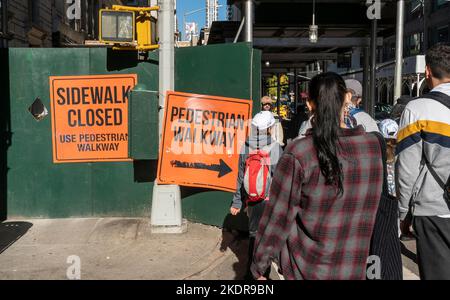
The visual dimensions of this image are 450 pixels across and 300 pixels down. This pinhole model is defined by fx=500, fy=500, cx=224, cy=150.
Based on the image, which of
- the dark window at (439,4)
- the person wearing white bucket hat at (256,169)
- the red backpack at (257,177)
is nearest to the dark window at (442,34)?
the dark window at (439,4)

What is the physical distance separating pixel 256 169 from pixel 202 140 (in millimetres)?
2044

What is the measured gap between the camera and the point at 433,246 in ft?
9.97

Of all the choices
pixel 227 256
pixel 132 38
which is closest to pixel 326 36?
pixel 132 38

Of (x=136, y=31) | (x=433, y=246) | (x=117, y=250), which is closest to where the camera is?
(x=433, y=246)

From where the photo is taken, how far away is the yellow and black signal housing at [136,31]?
6.55 m

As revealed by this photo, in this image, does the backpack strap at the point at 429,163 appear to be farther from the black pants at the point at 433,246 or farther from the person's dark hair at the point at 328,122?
the person's dark hair at the point at 328,122

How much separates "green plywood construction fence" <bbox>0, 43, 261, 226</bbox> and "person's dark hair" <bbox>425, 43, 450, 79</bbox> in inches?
161

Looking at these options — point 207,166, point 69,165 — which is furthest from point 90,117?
point 207,166

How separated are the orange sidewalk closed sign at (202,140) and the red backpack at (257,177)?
1722 millimetres

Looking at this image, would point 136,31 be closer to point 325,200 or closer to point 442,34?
point 325,200

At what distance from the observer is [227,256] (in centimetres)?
606

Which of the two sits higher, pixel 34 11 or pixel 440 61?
pixel 34 11
